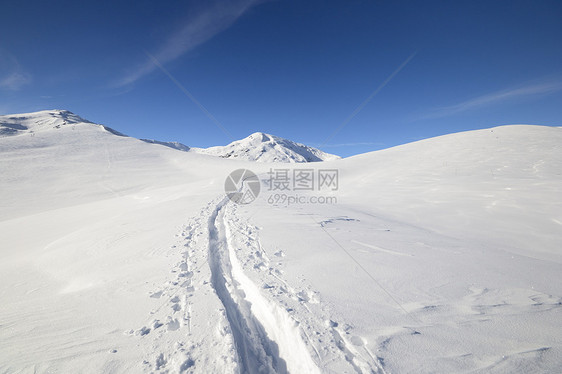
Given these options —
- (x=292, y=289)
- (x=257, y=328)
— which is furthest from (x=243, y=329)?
(x=292, y=289)

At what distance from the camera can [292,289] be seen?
3.76 meters

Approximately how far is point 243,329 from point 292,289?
989 mm

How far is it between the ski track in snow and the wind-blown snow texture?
0.06ft

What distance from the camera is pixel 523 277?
421 centimetres

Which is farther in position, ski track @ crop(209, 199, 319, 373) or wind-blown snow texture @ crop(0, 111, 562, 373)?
ski track @ crop(209, 199, 319, 373)

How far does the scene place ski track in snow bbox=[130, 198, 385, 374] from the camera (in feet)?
8.07

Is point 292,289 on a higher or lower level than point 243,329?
higher

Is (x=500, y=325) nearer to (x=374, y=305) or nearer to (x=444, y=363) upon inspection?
(x=444, y=363)

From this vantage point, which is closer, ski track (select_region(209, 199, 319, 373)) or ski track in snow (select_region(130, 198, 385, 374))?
ski track in snow (select_region(130, 198, 385, 374))

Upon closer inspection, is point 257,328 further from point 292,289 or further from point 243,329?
point 292,289

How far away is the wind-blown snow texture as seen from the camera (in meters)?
2.53

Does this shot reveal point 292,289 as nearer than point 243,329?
No

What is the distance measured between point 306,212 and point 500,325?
677 centimetres

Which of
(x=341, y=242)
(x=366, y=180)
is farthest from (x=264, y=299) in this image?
(x=366, y=180)
